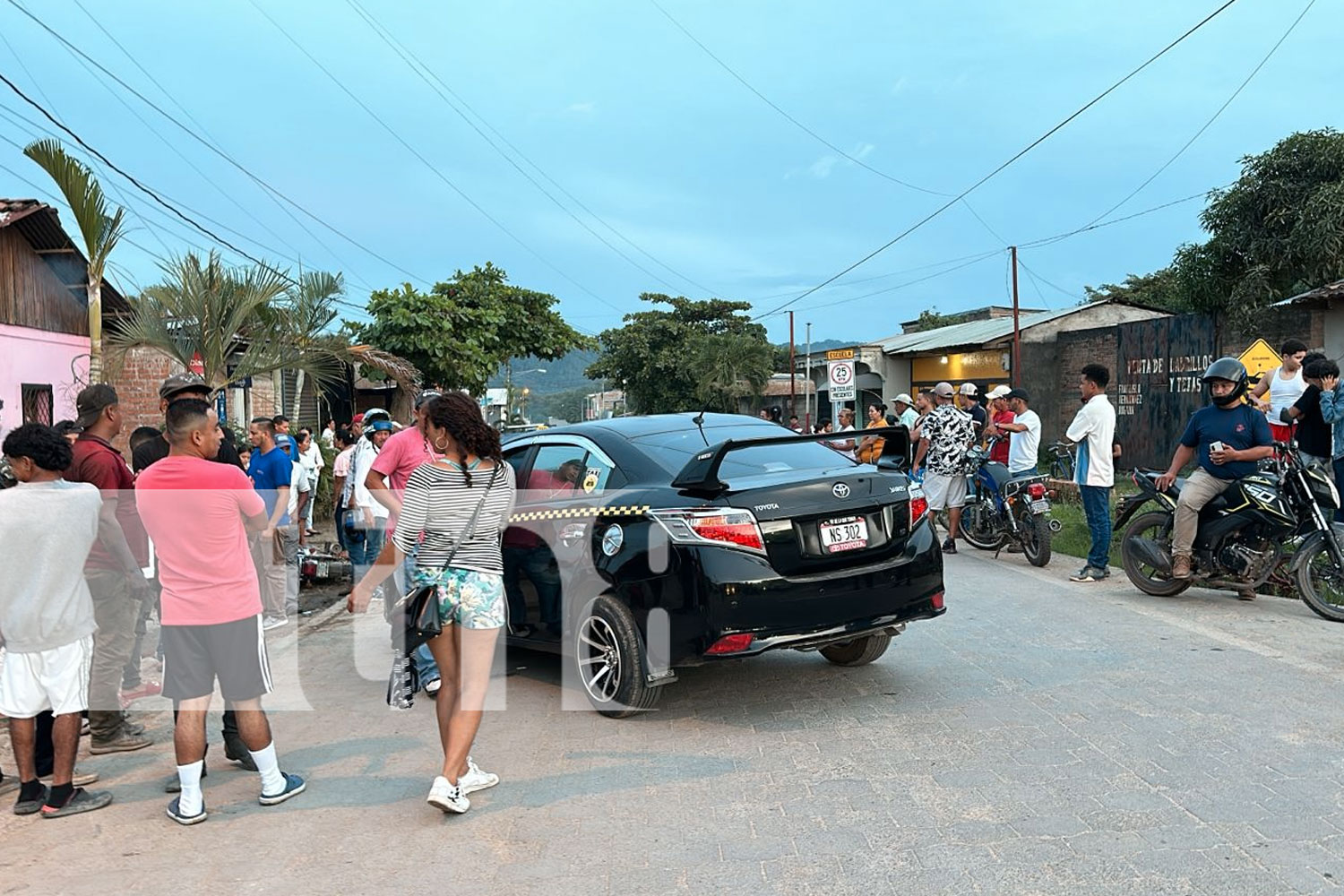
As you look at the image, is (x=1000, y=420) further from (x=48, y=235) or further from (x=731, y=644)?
(x=48, y=235)

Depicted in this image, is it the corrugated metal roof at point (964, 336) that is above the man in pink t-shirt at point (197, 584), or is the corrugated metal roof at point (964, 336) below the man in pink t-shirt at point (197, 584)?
above

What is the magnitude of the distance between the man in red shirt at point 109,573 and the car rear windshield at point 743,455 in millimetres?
2733

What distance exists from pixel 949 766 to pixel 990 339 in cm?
2648

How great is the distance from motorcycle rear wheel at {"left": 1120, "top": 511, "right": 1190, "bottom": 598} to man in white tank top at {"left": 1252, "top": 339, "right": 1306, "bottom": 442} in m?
2.61

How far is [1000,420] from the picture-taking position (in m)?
12.0

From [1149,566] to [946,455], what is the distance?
10.4ft

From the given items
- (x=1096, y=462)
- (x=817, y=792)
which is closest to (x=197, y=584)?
(x=817, y=792)

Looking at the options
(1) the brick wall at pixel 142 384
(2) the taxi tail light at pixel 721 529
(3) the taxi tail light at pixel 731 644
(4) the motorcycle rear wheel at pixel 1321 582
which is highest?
(1) the brick wall at pixel 142 384

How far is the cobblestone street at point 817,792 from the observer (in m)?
3.78

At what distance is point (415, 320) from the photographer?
2483 centimetres

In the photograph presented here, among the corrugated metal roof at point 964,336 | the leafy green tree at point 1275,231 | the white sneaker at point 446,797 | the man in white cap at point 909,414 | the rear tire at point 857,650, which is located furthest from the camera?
the corrugated metal roof at point 964,336

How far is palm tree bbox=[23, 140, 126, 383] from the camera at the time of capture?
14.0 metres

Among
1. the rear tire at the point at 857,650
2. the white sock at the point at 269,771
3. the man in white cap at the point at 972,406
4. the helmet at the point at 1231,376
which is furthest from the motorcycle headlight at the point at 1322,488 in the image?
the white sock at the point at 269,771

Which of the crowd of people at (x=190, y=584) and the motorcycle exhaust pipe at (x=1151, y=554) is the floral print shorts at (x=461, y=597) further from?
the motorcycle exhaust pipe at (x=1151, y=554)
